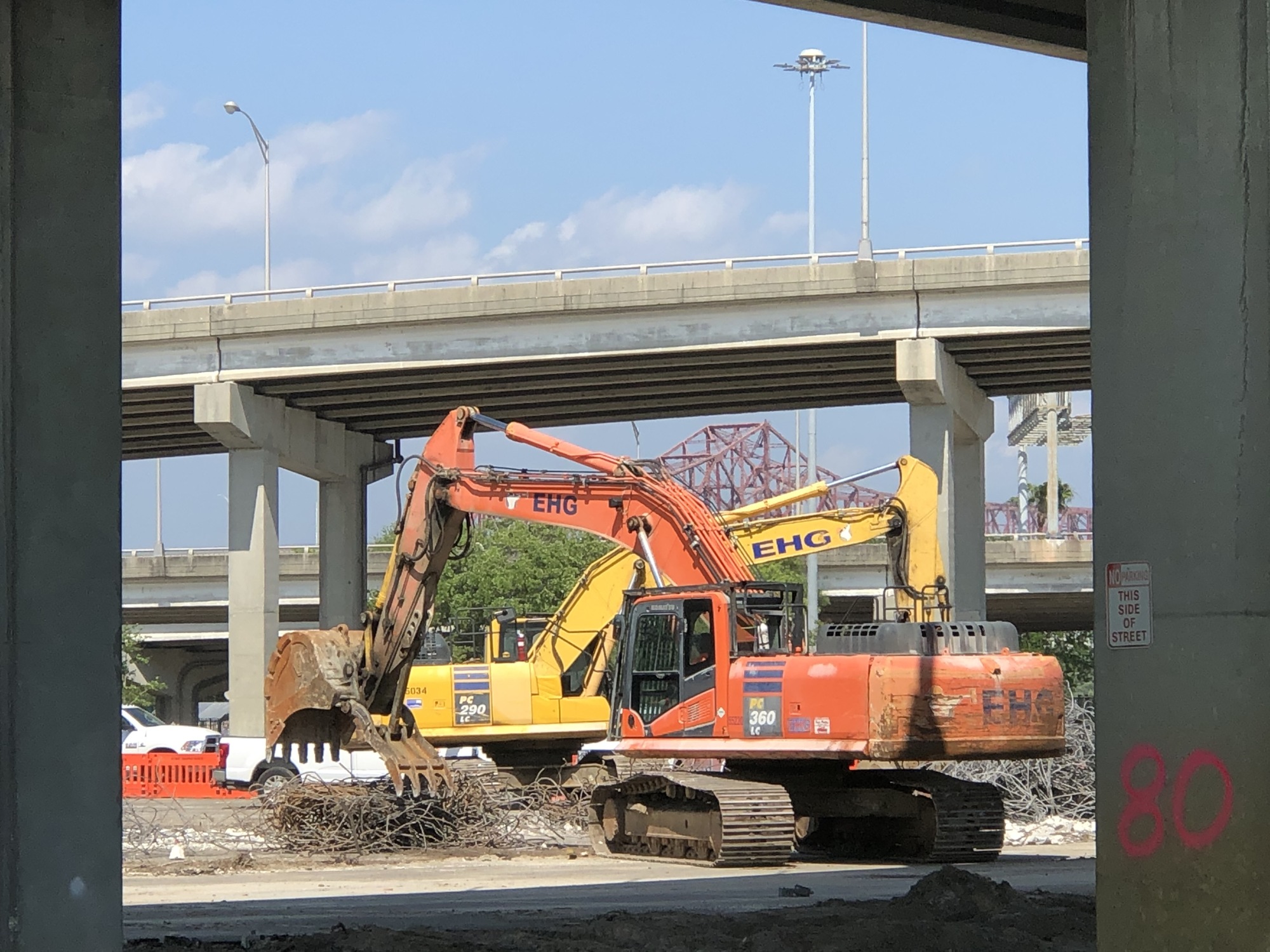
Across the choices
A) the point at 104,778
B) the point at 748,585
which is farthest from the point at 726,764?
the point at 104,778

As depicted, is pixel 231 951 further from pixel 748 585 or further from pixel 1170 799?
pixel 748 585

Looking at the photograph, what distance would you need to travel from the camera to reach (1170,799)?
27.1ft

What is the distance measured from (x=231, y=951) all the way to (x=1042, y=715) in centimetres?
916

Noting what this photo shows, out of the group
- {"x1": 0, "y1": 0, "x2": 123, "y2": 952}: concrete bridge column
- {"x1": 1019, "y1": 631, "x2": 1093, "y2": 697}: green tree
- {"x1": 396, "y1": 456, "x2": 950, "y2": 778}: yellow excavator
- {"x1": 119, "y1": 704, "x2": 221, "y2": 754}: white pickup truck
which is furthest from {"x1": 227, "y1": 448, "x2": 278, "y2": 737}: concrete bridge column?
{"x1": 0, "y1": 0, "x2": 123, "y2": 952}: concrete bridge column

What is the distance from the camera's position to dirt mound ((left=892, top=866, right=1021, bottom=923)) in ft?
42.3

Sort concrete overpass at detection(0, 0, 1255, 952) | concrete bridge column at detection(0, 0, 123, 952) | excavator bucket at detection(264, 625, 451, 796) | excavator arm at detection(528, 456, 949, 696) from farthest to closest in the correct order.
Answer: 1. excavator arm at detection(528, 456, 949, 696)
2. excavator bucket at detection(264, 625, 451, 796)
3. concrete bridge column at detection(0, 0, 123, 952)
4. concrete overpass at detection(0, 0, 1255, 952)

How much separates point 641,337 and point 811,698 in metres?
24.1

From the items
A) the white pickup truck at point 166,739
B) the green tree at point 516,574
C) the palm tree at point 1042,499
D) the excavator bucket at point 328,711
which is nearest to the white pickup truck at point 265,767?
the white pickup truck at point 166,739

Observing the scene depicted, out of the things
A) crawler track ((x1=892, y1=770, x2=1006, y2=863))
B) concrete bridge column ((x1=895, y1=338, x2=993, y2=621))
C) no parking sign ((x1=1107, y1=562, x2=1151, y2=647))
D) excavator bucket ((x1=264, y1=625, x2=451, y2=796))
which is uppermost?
concrete bridge column ((x1=895, y1=338, x2=993, y2=621))

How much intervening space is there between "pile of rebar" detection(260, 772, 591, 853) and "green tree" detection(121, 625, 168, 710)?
45.2m

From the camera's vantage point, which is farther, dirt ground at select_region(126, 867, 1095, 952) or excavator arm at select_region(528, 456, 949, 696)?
excavator arm at select_region(528, 456, 949, 696)

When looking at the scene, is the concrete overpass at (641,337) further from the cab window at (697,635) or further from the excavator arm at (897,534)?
the cab window at (697,635)

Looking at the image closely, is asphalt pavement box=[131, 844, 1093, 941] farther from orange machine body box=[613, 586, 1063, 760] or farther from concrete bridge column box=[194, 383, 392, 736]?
concrete bridge column box=[194, 383, 392, 736]

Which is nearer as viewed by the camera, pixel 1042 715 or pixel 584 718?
pixel 1042 715
